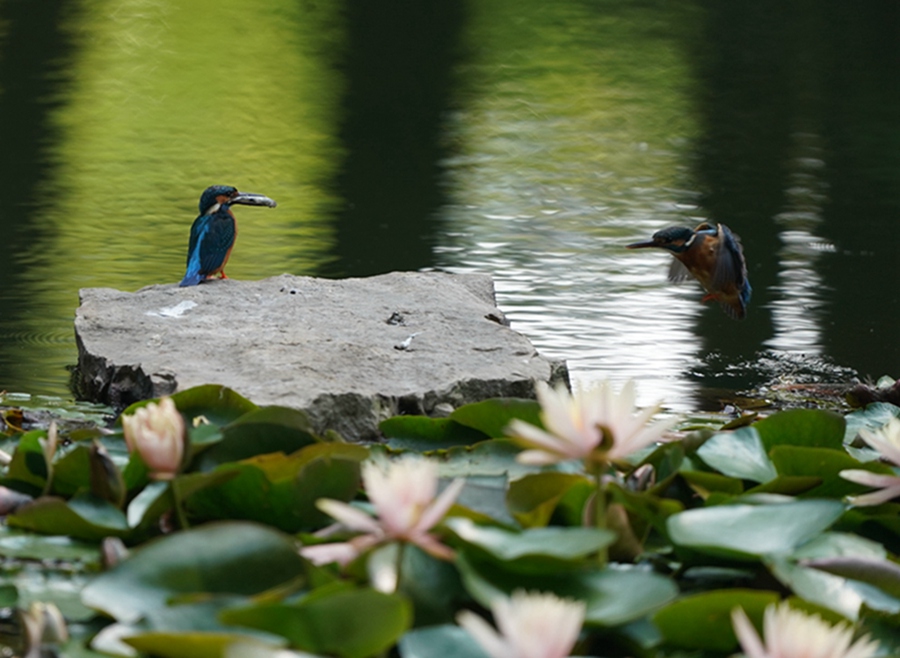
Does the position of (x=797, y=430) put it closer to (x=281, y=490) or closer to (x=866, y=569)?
(x=866, y=569)

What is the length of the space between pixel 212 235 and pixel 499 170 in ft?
11.1

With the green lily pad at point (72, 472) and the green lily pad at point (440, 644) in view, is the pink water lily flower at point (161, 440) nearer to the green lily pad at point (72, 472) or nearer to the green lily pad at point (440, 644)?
the green lily pad at point (72, 472)

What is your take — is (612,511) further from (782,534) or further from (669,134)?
(669,134)

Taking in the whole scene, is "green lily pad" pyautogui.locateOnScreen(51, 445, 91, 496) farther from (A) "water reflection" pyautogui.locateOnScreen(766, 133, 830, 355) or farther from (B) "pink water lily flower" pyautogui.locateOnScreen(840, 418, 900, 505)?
(A) "water reflection" pyautogui.locateOnScreen(766, 133, 830, 355)

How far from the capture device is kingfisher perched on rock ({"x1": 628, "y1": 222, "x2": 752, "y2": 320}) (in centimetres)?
321

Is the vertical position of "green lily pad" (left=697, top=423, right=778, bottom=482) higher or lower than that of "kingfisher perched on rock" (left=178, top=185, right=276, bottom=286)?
higher

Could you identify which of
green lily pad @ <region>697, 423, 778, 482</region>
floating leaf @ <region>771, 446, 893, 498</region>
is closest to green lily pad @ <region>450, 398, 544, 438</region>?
green lily pad @ <region>697, 423, 778, 482</region>

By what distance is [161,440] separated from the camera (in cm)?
146

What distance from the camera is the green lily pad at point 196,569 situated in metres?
1.31

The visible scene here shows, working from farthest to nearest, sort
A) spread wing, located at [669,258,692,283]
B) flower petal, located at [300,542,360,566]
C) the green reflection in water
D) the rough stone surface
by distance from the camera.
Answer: the green reflection in water → spread wing, located at [669,258,692,283] → the rough stone surface → flower petal, located at [300,542,360,566]

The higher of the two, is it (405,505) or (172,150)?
(405,505)

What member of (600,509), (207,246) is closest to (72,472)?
(600,509)

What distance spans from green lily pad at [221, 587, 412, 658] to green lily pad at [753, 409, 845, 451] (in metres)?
0.94

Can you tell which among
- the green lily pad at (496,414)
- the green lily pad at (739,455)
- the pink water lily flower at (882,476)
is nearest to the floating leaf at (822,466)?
the green lily pad at (739,455)
